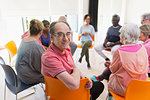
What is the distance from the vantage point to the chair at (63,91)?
3.70ft

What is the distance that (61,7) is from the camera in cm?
409

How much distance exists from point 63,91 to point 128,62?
2.28 feet

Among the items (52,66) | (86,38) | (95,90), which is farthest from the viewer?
(86,38)

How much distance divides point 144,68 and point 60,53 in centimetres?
88

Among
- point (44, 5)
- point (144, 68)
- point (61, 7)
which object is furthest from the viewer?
point (61, 7)

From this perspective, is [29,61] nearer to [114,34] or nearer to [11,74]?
[11,74]

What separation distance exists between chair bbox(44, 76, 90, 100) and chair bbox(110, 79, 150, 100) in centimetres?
41

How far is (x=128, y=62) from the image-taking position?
131 cm

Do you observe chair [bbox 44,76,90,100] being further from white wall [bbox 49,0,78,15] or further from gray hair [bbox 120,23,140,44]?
white wall [bbox 49,0,78,15]

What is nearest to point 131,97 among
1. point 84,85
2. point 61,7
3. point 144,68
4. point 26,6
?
point 144,68

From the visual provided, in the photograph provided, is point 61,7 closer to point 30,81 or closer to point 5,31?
point 5,31

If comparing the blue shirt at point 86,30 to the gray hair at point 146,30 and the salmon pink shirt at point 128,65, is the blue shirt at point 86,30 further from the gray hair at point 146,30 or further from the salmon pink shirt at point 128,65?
the salmon pink shirt at point 128,65

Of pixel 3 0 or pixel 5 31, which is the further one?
pixel 5 31

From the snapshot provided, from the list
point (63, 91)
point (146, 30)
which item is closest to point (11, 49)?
point (63, 91)
